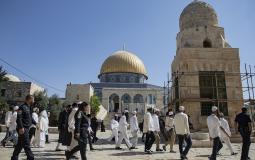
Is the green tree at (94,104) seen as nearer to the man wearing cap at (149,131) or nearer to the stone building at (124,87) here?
the stone building at (124,87)

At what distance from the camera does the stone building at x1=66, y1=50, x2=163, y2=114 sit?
136ft

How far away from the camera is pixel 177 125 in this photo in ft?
24.0

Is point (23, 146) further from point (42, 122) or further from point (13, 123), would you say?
point (42, 122)

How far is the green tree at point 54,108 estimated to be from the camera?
95.9 ft

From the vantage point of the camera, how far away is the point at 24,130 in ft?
18.1

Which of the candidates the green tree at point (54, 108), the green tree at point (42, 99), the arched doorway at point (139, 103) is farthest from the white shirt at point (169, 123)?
the arched doorway at point (139, 103)

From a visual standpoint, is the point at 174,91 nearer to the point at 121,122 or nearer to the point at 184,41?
the point at 184,41

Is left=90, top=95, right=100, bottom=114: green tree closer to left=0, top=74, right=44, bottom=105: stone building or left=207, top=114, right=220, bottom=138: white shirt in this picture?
left=0, top=74, right=44, bottom=105: stone building

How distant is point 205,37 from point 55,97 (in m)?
21.8

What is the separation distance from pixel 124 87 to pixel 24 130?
3674cm

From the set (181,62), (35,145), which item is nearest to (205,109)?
(181,62)

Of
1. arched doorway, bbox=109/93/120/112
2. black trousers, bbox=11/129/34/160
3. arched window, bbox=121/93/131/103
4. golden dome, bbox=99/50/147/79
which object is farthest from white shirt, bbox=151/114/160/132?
golden dome, bbox=99/50/147/79

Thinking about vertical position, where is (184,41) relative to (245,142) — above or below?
above

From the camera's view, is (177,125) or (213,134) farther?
(177,125)
